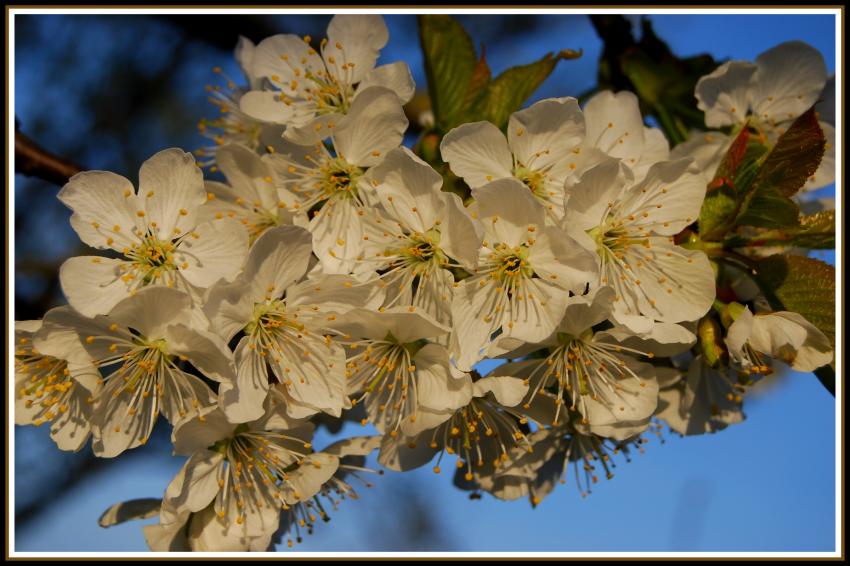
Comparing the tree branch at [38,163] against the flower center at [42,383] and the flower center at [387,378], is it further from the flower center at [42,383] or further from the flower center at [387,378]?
the flower center at [387,378]

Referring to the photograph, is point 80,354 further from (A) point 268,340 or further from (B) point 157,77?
(B) point 157,77

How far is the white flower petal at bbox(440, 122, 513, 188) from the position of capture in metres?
2.08

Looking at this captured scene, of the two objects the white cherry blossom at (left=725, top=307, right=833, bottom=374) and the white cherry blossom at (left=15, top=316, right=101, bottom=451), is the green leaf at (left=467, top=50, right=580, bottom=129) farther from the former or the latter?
the white cherry blossom at (left=15, top=316, right=101, bottom=451)

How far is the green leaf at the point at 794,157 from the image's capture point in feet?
6.51

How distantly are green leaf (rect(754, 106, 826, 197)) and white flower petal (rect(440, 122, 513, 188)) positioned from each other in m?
0.68

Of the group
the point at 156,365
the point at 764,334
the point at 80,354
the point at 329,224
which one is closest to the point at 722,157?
the point at 764,334

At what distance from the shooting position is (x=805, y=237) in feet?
7.30

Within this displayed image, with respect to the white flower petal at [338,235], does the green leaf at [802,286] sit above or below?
below

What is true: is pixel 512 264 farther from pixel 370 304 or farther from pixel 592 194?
pixel 370 304

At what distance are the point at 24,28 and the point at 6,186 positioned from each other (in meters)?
2.03

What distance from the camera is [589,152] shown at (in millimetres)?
2182

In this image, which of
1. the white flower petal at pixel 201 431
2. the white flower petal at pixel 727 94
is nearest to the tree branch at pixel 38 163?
the white flower petal at pixel 201 431

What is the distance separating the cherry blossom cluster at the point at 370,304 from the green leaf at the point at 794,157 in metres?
0.18

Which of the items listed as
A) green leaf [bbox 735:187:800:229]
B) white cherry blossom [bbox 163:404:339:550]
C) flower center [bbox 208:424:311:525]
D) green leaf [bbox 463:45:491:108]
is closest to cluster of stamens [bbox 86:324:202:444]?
white cherry blossom [bbox 163:404:339:550]
